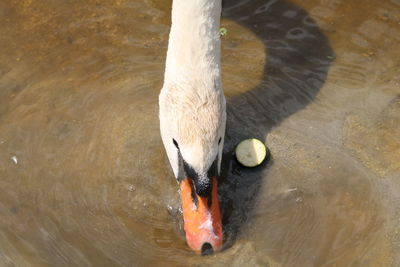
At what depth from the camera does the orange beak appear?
4.45 meters

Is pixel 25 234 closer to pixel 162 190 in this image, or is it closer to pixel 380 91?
pixel 162 190

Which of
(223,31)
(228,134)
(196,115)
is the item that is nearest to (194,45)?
(196,115)

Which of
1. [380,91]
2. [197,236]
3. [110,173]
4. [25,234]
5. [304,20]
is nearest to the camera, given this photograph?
[197,236]

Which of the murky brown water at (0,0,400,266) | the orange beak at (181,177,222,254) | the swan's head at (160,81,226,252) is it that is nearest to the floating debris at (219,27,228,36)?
the murky brown water at (0,0,400,266)

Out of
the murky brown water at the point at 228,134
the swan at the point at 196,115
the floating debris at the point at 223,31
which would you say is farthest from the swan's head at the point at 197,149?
the floating debris at the point at 223,31

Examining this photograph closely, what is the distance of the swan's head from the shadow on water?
18.5 inches

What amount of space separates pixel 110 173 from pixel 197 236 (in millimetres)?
1163

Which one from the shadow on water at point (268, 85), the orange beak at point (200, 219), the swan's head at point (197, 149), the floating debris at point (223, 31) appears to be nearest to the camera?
the swan's head at point (197, 149)

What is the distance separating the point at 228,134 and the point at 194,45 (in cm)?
123

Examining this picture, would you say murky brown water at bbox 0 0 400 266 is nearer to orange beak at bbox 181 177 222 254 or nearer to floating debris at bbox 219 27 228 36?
floating debris at bbox 219 27 228 36

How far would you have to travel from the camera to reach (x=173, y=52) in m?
4.74

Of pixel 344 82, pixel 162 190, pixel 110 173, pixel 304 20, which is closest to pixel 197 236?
pixel 162 190

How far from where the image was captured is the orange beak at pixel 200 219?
14.6 ft

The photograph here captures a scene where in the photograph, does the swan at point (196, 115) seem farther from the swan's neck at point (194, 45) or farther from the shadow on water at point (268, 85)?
the shadow on water at point (268, 85)
